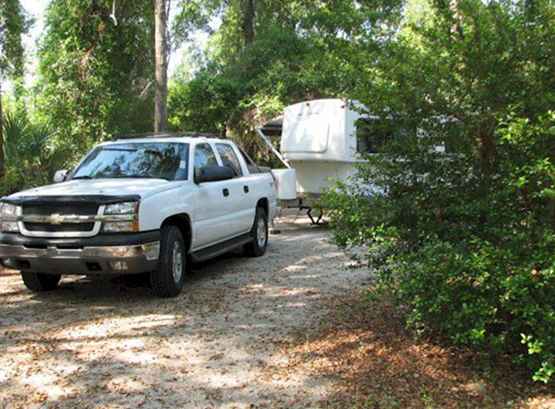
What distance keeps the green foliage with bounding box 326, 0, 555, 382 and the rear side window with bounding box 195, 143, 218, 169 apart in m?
2.96

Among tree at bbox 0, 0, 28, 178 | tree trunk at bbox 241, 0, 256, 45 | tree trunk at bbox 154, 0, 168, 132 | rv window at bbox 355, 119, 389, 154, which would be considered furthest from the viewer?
tree trunk at bbox 241, 0, 256, 45

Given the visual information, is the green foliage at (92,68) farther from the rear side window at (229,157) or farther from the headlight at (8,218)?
the headlight at (8,218)

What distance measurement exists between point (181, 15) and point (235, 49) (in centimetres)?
318

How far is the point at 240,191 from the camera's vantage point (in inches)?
348

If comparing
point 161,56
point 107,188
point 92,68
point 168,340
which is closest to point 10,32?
point 92,68

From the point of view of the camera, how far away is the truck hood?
6551mm

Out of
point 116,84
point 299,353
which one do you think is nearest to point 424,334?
point 299,353

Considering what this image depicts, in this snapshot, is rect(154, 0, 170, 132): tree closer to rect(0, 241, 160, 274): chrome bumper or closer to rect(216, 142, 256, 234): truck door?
rect(216, 142, 256, 234): truck door

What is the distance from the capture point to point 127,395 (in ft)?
13.9

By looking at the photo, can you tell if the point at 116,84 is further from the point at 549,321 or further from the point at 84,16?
the point at 549,321

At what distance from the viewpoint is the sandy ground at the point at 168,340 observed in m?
4.24

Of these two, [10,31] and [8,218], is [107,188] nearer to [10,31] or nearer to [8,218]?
A: [8,218]

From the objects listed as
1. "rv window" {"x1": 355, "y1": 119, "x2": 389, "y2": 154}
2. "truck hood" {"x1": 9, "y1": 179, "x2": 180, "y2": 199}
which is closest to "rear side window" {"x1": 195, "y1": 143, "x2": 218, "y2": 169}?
"truck hood" {"x1": 9, "y1": 179, "x2": 180, "y2": 199}

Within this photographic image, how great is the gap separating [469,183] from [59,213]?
400cm
